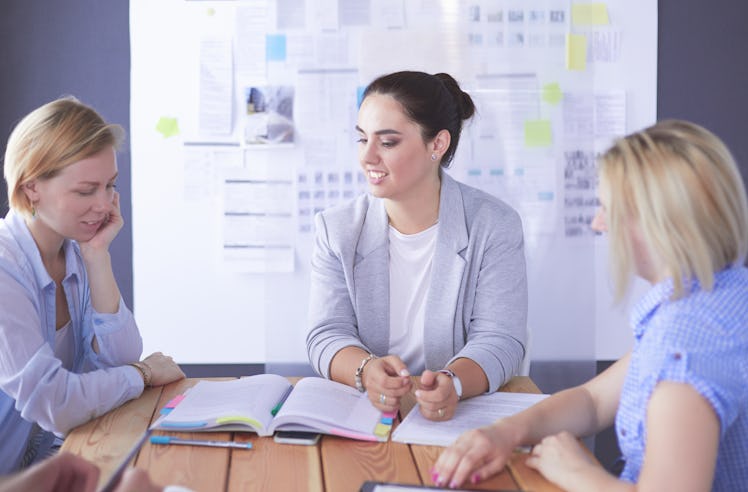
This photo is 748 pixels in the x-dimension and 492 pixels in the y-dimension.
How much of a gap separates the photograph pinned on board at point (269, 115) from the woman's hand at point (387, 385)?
1618 mm

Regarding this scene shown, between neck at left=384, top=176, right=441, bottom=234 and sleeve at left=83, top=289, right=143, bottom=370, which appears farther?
neck at left=384, top=176, right=441, bottom=234

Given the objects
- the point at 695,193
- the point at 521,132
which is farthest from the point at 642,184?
the point at 521,132

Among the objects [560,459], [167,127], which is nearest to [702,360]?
[560,459]

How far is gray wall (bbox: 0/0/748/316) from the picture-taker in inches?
126

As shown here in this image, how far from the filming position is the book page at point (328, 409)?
1.42 metres

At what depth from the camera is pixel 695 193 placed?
107cm

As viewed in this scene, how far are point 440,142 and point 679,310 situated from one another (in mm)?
1109

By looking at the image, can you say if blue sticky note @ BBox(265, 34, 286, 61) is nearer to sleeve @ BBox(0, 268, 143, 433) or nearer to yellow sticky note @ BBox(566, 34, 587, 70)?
yellow sticky note @ BBox(566, 34, 587, 70)

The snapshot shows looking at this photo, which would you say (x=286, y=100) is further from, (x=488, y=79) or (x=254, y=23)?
(x=488, y=79)

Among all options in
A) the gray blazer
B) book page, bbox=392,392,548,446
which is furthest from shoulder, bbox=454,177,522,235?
book page, bbox=392,392,548,446

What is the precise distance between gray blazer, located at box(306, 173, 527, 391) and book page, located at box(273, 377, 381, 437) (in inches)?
10.1

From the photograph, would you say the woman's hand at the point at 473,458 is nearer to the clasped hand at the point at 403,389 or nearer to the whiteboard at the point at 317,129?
the clasped hand at the point at 403,389

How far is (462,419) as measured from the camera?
1513 millimetres

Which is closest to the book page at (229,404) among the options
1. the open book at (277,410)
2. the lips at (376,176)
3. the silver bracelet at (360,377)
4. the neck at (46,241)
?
the open book at (277,410)
